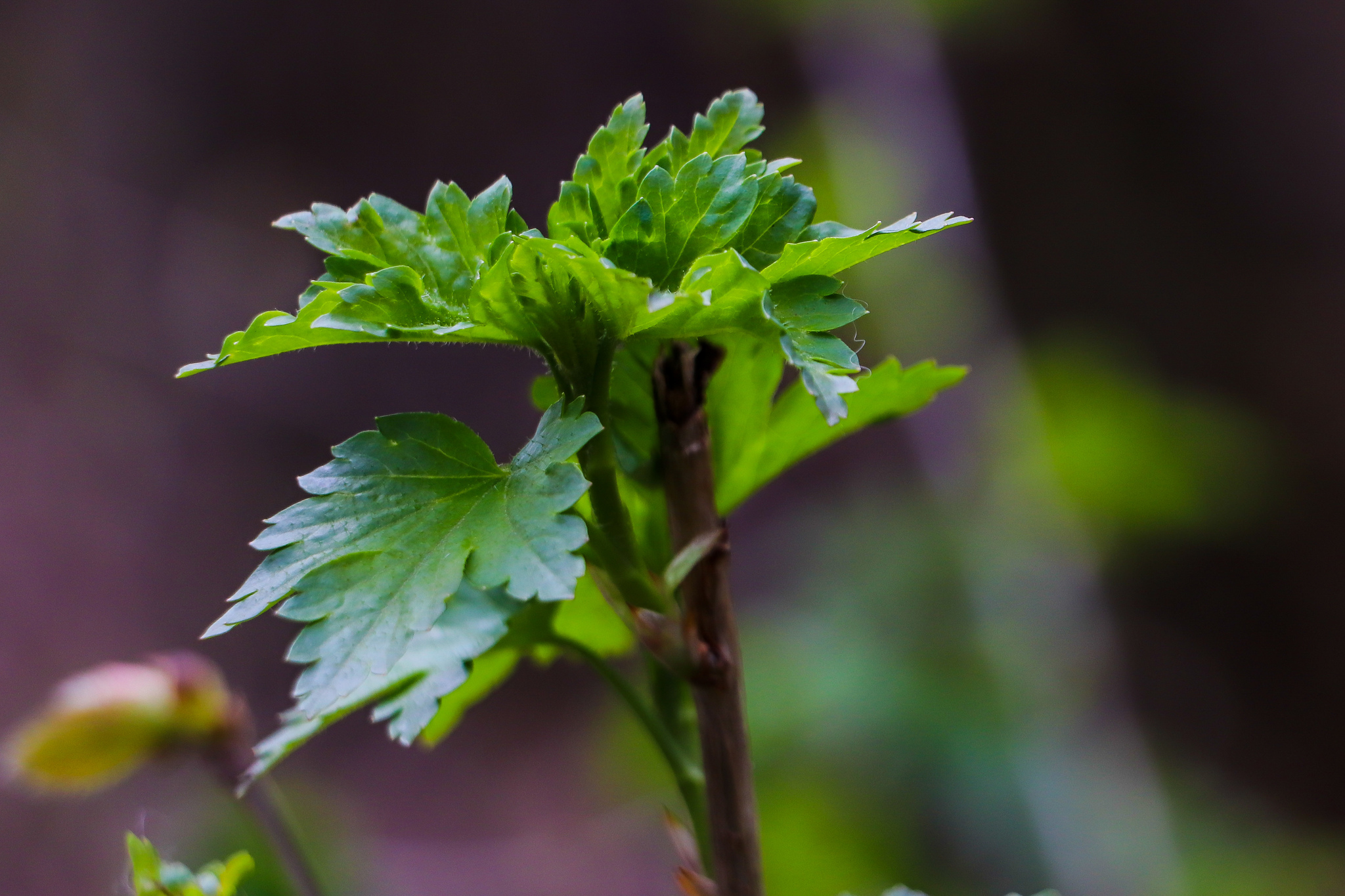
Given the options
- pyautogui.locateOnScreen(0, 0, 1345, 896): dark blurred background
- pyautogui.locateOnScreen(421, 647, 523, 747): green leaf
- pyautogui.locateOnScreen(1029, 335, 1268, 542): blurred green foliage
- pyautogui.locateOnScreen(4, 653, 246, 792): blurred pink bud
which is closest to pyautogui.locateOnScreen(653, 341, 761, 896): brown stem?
pyautogui.locateOnScreen(421, 647, 523, 747): green leaf

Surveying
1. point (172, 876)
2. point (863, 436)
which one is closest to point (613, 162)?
point (172, 876)

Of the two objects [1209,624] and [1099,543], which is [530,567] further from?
[1209,624]

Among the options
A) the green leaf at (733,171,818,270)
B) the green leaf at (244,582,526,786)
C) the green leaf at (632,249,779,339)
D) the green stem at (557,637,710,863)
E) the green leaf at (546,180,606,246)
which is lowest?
the green stem at (557,637,710,863)

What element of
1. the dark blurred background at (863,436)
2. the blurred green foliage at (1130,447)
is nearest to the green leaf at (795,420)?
the dark blurred background at (863,436)

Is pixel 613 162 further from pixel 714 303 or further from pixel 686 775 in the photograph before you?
pixel 686 775

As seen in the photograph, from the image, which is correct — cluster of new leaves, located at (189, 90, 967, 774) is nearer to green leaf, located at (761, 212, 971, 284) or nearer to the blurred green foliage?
green leaf, located at (761, 212, 971, 284)
